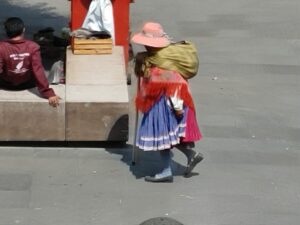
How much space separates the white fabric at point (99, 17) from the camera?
979cm

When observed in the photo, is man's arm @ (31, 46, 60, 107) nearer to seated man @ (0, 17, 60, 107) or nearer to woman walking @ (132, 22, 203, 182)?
seated man @ (0, 17, 60, 107)

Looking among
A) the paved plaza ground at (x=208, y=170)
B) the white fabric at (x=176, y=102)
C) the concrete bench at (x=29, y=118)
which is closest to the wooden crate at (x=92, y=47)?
the paved plaza ground at (x=208, y=170)

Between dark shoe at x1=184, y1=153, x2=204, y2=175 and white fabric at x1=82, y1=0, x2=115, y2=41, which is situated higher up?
white fabric at x1=82, y1=0, x2=115, y2=41

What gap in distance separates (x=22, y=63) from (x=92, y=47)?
5.24ft

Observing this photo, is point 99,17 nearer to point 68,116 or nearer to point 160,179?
point 68,116

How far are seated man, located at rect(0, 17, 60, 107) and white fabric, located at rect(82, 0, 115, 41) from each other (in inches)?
85.8

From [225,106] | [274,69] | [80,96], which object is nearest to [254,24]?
[274,69]

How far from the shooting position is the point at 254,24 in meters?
13.5

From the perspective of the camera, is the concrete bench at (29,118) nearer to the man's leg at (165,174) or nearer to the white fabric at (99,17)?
the man's leg at (165,174)

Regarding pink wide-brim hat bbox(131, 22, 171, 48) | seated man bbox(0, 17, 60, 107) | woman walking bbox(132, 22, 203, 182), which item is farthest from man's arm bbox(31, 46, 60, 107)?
pink wide-brim hat bbox(131, 22, 171, 48)

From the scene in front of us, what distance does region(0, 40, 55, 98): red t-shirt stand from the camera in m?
7.52

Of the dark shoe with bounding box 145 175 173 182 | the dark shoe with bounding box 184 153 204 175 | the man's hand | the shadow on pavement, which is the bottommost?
the shadow on pavement

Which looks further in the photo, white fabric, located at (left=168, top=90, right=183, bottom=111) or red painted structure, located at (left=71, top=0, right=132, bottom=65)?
red painted structure, located at (left=71, top=0, right=132, bottom=65)

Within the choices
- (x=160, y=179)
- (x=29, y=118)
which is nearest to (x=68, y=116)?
(x=29, y=118)
